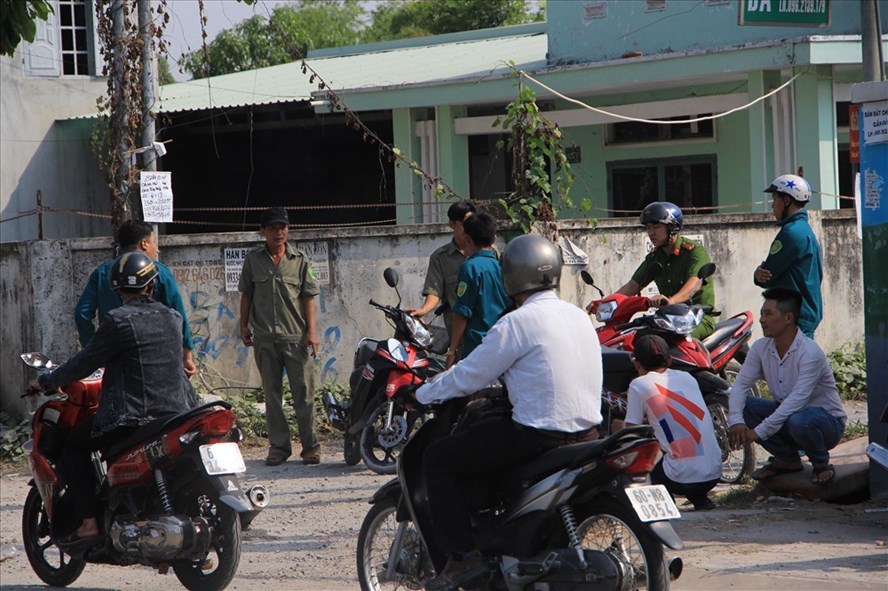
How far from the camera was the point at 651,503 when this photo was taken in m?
4.78

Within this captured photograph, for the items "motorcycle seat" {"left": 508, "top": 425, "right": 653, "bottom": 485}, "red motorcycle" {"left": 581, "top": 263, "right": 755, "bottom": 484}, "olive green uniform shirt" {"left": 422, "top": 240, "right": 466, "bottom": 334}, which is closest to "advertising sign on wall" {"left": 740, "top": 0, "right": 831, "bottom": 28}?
"red motorcycle" {"left": 581, "top": 263, "right": 755, "bottom": 484}

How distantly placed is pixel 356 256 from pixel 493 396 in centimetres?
654

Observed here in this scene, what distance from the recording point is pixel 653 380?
714 centimetres

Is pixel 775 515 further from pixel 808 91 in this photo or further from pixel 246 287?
pixel 808 91

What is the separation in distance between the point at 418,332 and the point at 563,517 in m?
4.36

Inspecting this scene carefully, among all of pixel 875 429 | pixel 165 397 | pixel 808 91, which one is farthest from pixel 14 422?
pixel 808 91

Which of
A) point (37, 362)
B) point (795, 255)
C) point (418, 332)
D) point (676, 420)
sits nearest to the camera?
point (37, 362)

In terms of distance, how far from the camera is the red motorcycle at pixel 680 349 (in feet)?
26.4

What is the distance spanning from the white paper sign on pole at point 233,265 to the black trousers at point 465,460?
6.75 m

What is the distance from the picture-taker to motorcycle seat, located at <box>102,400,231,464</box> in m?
6.03

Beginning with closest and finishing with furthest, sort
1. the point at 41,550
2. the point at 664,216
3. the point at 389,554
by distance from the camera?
the point at 389,554 < the point at 41,550 < the point at 664,216

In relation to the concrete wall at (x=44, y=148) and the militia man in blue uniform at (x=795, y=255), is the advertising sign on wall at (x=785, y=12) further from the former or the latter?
the concrete wall at (x=44, y=148)

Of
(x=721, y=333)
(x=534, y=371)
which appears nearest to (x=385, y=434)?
(x=721, y=333)

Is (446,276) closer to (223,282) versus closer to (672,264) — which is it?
(672,264)
